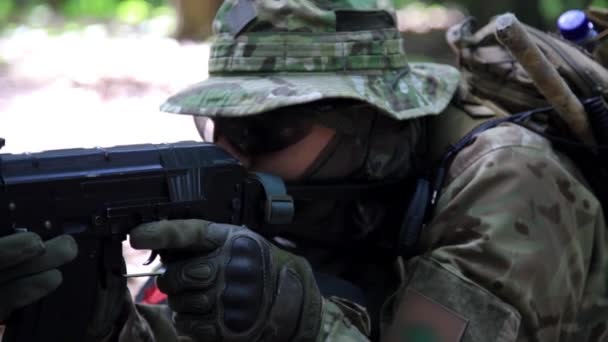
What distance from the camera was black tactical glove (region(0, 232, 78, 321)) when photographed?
1.50m

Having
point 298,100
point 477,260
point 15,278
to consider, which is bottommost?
point 477,260

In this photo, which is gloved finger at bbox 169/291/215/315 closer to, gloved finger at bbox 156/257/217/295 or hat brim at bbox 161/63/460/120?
gloved finger at bbox 156/257/217/295

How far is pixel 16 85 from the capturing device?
728 centimetres

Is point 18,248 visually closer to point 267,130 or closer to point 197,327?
point 197,327

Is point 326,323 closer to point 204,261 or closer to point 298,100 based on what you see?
point 204,261

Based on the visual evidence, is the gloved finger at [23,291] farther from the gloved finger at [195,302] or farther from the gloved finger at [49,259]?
the gloved finger at [195,302]

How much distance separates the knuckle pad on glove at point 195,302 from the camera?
A: 169 centimetres

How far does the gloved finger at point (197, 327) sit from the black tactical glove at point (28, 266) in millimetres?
270

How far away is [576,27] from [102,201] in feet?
5.00

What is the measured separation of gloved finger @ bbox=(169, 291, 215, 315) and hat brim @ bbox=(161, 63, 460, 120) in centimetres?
50

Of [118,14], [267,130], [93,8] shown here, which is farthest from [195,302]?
[93,8]

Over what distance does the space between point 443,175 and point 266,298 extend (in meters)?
0.62

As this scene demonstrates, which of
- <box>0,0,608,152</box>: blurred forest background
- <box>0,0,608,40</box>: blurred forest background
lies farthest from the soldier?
<box>0,0,608,40</box>: blurred forest background

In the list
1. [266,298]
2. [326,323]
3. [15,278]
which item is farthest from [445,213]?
[15,278]
